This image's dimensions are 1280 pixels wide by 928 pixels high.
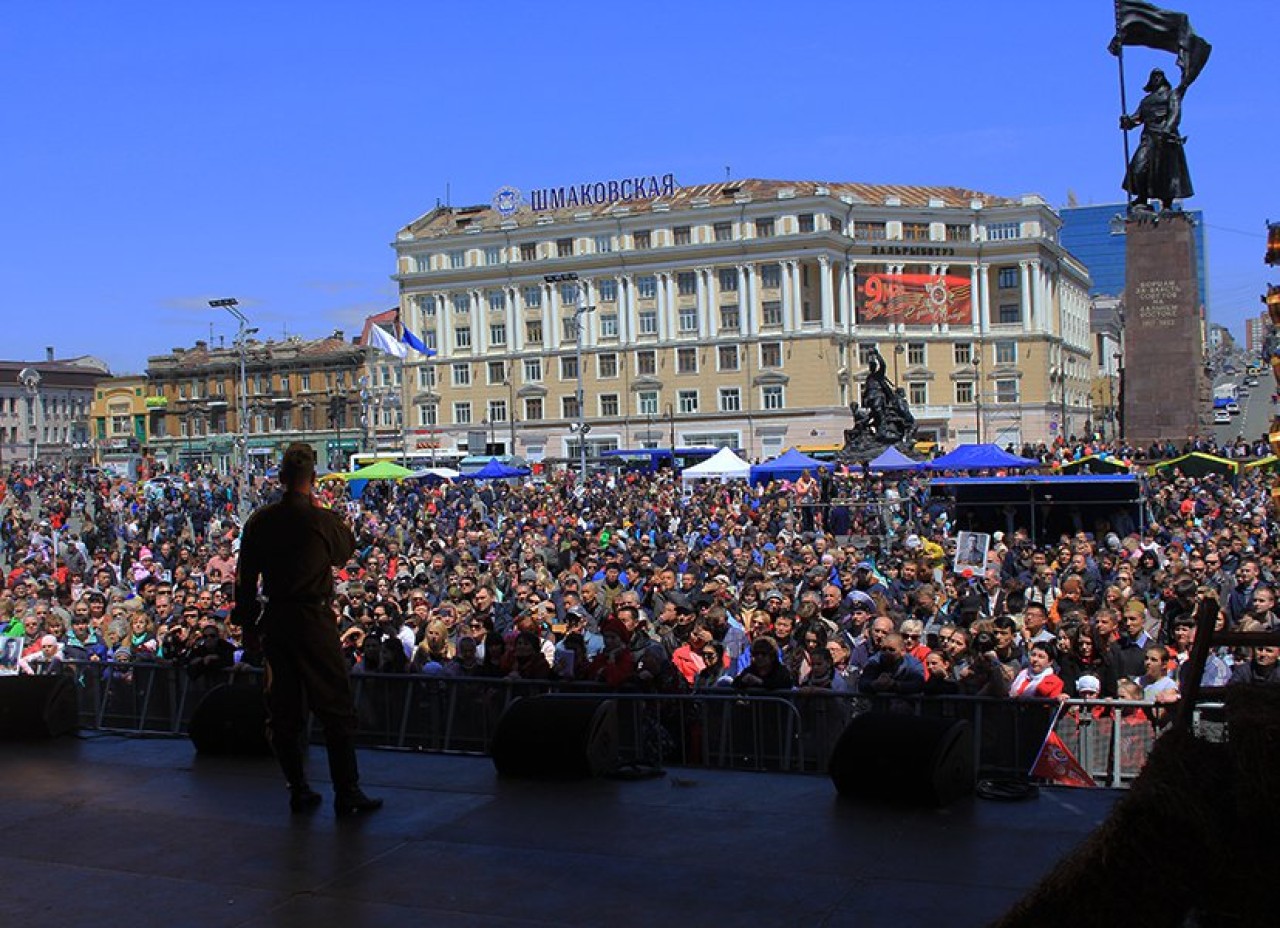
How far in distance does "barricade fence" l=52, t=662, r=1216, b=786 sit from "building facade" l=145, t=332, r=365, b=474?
313 feet

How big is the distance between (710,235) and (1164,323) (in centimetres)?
5619

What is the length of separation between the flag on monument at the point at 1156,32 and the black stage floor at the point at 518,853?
36920 mm

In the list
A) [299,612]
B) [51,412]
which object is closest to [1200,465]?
[299,612]

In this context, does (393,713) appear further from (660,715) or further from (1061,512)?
(1061,512)

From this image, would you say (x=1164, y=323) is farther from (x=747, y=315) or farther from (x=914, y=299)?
(x=914, y=299)

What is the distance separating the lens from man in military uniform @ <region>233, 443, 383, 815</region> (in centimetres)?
597

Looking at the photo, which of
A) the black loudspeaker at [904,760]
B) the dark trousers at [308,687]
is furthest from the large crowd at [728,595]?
the black loudspeaker at [904,760]

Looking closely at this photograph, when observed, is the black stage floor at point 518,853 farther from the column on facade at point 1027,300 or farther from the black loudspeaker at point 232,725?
the column on facade at point 1027,300

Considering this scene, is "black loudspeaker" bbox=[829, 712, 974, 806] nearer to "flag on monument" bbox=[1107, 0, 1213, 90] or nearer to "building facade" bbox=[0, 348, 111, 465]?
"flag on monument" bbox=[1107, 0, 1213, 90]

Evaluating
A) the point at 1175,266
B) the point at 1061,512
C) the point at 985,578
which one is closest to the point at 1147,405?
the point at 1175,266

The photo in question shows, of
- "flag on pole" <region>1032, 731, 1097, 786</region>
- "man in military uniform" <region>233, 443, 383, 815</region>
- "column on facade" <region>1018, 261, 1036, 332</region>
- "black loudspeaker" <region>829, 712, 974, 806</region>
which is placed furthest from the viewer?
"column on facade" <region>1018, 261, 1036, 332</region>

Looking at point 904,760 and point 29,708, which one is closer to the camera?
point 904,760

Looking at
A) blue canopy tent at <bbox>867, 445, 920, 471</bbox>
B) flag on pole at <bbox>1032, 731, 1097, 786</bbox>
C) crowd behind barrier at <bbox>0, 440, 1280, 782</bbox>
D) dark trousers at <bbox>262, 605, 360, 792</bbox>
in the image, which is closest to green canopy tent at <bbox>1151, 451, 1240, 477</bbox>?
crowd behind barrier at <bbox>0, 440, 1280, 782</bbox>

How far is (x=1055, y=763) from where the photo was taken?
693 cm
